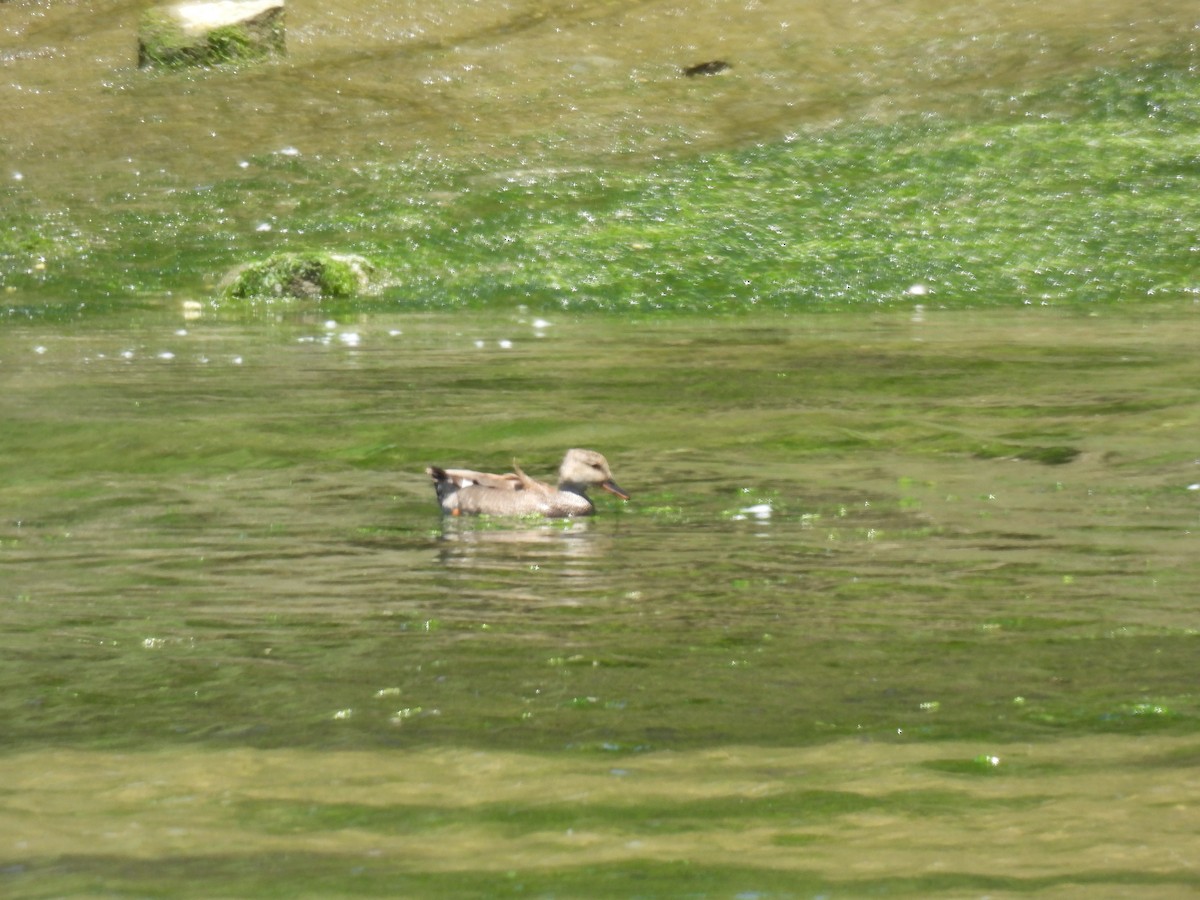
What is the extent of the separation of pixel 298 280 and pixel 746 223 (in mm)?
5076

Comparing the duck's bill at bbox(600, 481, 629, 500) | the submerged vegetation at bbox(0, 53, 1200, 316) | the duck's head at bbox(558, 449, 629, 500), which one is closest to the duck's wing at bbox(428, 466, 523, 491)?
the duck's head at bbox(558, 449, 629, 500)

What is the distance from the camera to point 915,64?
1102 inches

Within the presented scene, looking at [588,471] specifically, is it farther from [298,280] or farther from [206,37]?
[206,37]

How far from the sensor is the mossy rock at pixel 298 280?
21.6m

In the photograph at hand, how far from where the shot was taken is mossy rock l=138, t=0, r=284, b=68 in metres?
29.4

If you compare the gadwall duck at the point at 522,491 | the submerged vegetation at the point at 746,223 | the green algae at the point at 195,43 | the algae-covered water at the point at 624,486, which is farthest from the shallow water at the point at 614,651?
the green algae at the point at 195,43

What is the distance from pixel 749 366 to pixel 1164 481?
5791 millimetres

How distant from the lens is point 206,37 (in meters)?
29.5

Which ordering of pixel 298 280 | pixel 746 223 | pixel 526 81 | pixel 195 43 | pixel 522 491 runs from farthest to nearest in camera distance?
pixel 195 43
pixel 526 81
pixel 746 223
pixel 298 280
pixel 522 491

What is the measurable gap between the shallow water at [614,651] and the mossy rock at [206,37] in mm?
17727

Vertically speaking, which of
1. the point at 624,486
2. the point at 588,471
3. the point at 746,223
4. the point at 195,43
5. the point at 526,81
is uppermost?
the point at 195,43

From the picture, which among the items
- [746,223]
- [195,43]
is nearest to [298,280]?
[746,223]

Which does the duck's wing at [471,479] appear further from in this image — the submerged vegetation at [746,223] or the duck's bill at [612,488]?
the submerged vegetation at [746,223]

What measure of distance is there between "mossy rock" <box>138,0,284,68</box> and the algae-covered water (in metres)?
1.73
